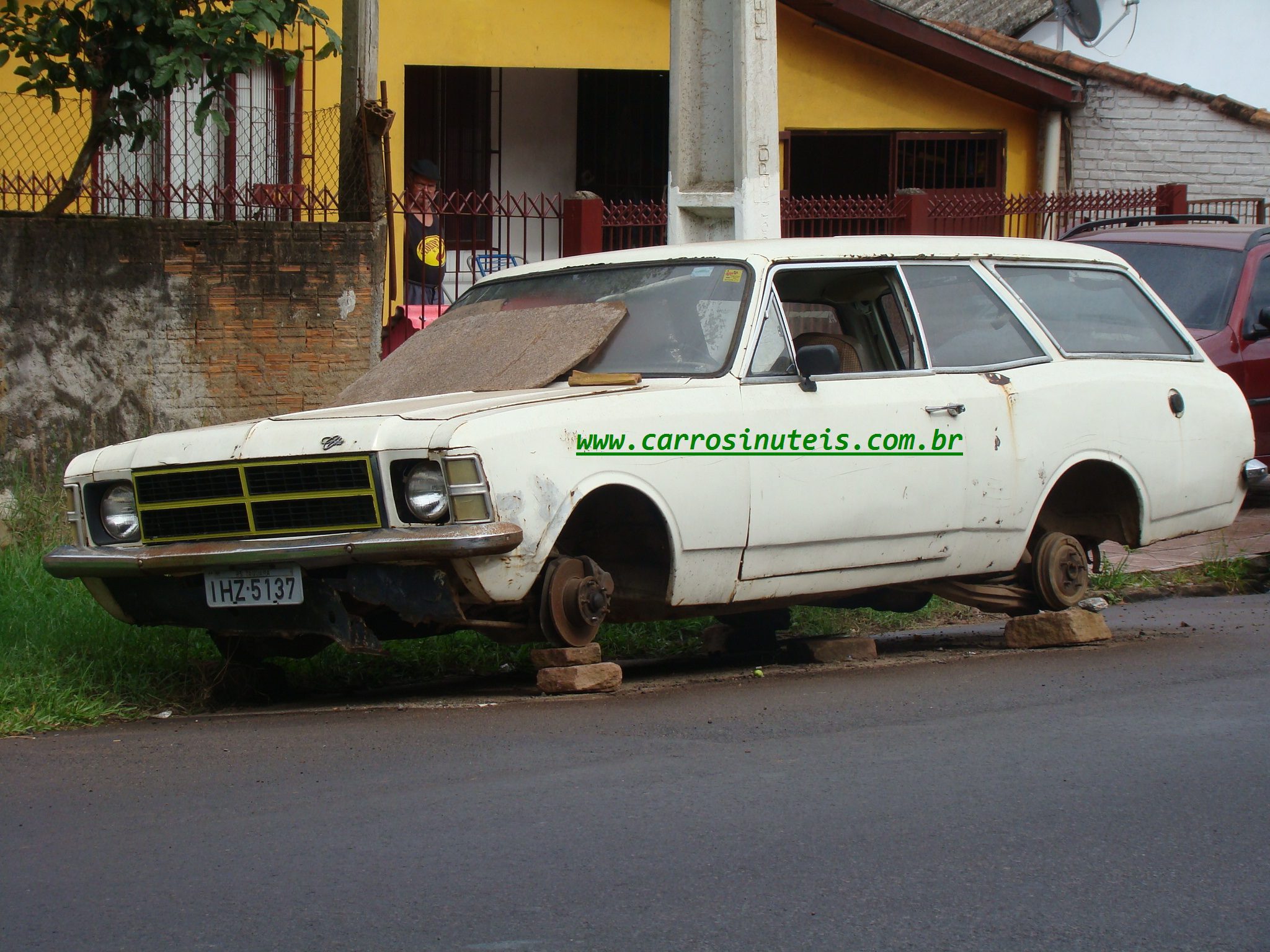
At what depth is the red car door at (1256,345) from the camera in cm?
1084

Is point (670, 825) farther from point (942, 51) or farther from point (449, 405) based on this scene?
point (942, 51)

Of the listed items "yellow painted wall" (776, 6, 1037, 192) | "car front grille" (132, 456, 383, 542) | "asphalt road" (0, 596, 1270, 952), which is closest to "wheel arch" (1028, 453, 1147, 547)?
"asphalt road" (0, 596, 1270, 952)

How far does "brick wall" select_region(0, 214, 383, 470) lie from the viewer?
9578mm

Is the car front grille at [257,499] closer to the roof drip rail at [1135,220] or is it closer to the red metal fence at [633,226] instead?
the red metal fence at [633,226]

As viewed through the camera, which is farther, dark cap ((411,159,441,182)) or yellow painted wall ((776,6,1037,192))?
yellow painted wall ((776,6,1037,192))

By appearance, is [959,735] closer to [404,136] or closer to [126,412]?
[126,412]

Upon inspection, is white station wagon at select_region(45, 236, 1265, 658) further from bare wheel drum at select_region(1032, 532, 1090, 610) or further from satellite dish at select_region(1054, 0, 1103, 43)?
satellite dish at select_region(1054, 0, 1103, 43)

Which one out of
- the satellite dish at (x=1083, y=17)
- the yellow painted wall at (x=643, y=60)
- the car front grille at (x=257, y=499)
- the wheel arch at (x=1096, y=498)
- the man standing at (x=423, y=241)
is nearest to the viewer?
the car front grille at (x=257, y=499)

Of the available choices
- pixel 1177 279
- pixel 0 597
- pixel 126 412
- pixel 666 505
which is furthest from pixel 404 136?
pixel 666 505

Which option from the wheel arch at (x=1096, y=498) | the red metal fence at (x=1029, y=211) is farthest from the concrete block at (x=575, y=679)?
the red metal fence at (x=1029, y=211)

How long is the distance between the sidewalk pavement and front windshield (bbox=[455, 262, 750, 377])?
3579 mm

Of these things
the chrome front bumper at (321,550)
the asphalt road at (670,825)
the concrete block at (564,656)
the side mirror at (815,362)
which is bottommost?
the asphalt road at (670,825)

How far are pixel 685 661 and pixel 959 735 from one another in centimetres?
225

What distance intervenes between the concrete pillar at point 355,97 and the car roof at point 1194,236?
17.5 feet
